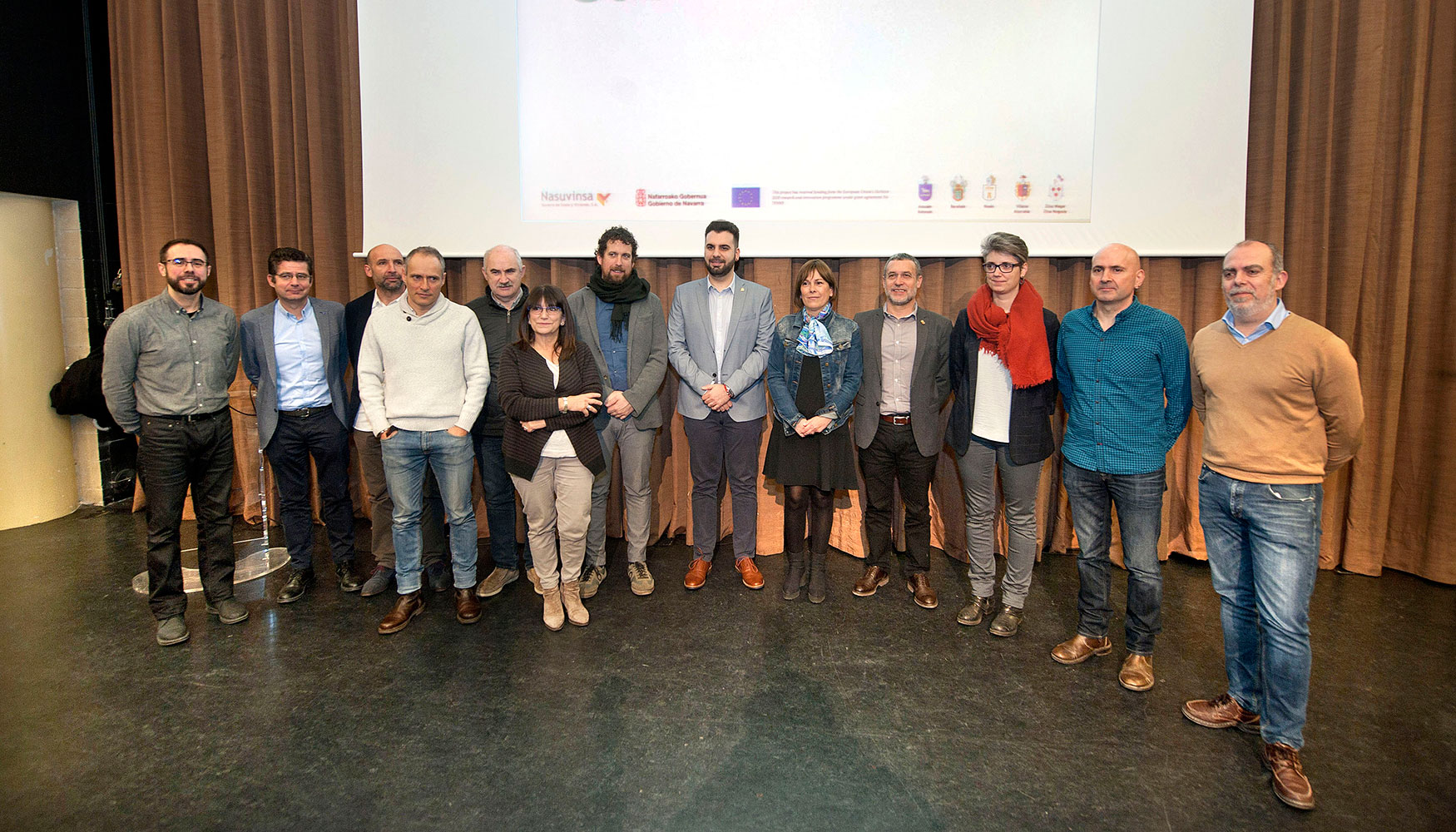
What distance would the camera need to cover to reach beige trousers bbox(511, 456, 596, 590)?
9.52ft

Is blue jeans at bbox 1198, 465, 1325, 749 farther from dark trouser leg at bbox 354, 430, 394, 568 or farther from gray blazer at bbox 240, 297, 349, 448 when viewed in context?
gray blazer at bbox 240, 297, 349, 448

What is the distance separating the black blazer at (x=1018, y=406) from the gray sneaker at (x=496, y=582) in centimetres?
218

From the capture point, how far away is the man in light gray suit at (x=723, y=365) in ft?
10.7

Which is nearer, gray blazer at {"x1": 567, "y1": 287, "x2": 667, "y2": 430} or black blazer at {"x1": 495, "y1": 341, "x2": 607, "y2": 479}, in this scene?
black blazer at {"x1": 495, "y1": 341, "x2": 607, "y2": 479}

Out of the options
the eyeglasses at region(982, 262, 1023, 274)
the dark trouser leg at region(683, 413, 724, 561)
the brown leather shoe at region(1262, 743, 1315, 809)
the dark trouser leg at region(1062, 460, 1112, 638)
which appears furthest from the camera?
the dark trouser leg at region(683, 413, 724, 561)

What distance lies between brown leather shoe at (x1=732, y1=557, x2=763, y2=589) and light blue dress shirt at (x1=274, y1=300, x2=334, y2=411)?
6.92ft

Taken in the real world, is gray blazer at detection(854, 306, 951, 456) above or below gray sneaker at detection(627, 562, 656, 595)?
above

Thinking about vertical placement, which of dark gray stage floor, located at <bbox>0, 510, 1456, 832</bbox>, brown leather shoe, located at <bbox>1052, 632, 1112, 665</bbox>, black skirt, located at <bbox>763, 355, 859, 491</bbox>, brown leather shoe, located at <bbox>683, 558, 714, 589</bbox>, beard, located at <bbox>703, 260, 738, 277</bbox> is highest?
beard, located at <bbox>703, 260, 738, 277</bbox>

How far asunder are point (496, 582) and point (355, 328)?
4.52ft

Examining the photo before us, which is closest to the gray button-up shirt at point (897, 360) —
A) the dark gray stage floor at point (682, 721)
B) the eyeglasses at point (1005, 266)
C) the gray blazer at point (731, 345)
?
the eyeglasses at point (1005, 266)

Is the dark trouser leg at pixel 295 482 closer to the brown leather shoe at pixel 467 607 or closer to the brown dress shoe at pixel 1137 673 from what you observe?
the brown leather shoe at pixel 467 607

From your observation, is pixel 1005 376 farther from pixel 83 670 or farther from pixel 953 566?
pixel 83 670

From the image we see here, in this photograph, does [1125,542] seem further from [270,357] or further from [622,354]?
[270,357]

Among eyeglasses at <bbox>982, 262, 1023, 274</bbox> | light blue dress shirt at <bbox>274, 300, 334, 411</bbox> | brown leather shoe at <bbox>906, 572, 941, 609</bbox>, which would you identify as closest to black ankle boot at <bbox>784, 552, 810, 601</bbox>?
brown leather shoe at <bbox>906, 572, 941, 609</bbox>
